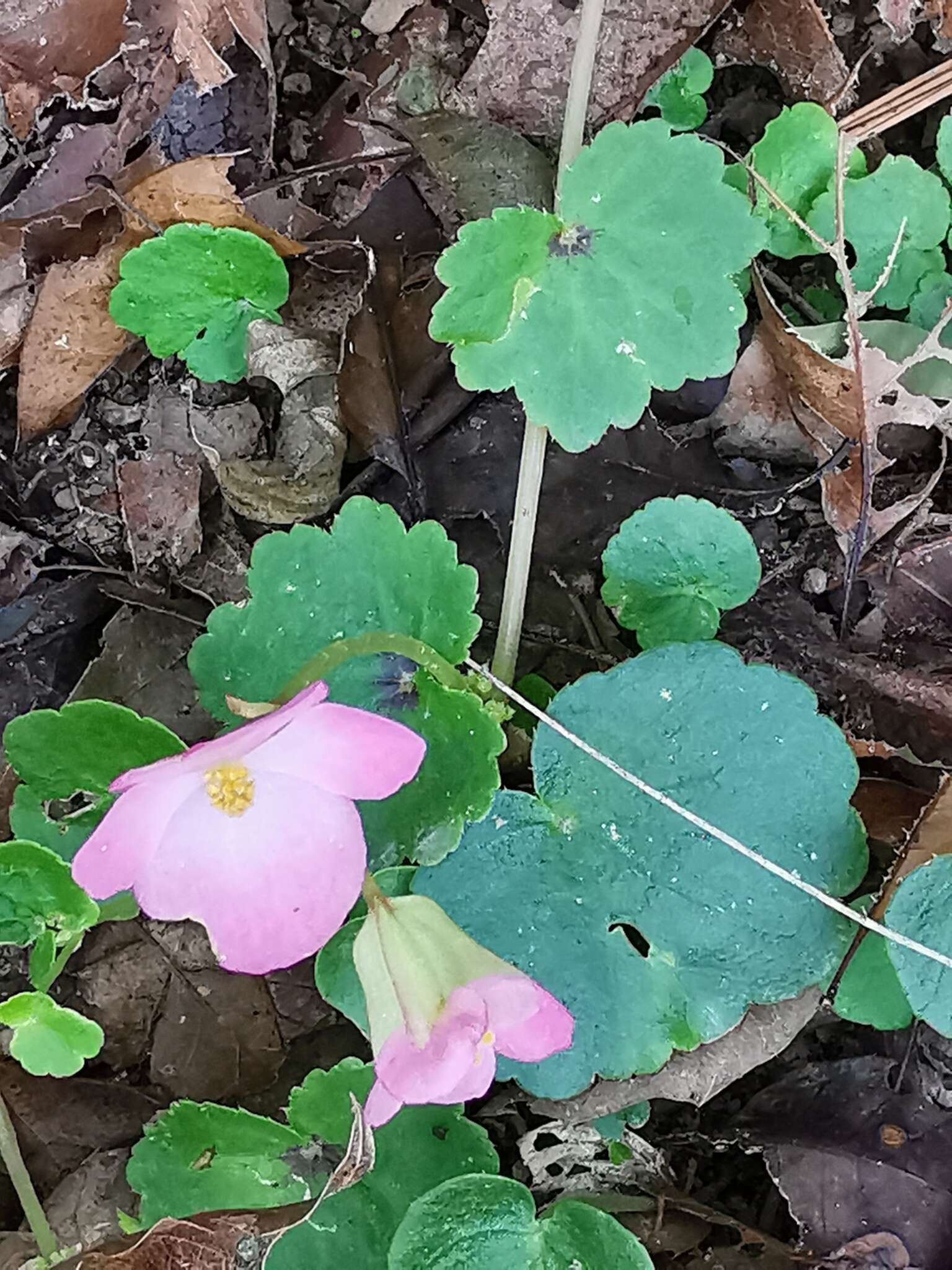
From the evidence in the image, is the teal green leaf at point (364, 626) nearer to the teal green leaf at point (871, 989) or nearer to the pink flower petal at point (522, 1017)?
the pink flower petal at point (522, 1017)

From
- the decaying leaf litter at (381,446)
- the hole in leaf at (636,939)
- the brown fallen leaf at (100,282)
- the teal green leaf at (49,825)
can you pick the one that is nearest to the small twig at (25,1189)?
the decaying leaf litter at (381,446)

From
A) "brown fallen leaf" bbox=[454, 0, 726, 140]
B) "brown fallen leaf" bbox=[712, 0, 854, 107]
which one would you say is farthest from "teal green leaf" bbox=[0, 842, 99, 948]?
"brown fallen leaf" bbox=[712, 0, 854, 107]

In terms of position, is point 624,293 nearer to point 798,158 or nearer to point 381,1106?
point 798,158

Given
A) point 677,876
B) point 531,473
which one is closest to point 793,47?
point 531,473

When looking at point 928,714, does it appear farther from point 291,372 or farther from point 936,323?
point 291,372

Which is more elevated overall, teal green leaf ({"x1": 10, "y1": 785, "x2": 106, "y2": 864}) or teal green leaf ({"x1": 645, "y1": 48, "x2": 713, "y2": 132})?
teal green leaf ({"x1": 645, "y1": 48, "x2": 713, "y2": 132})

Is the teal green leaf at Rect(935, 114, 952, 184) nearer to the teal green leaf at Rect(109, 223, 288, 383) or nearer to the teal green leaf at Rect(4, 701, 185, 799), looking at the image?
the teal green leaf at Rect(109, 223, 288, 383)
